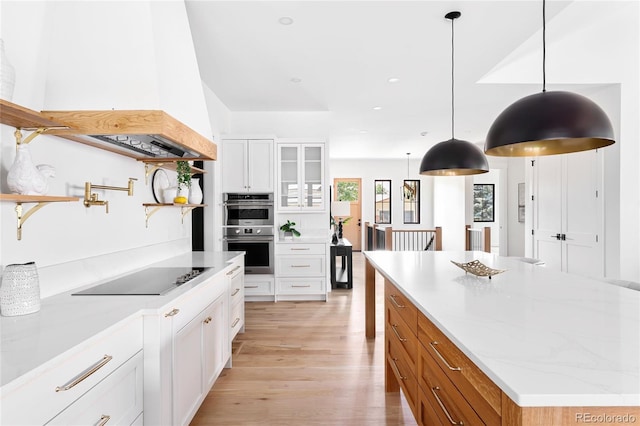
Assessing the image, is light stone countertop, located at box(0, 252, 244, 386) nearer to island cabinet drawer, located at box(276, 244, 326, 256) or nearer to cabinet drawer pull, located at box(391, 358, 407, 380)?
cabinet drawer pull, located at box(391, 358, 407, 380)

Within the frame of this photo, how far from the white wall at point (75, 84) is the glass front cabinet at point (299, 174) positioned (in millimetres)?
2661

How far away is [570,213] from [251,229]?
4297 millimetres

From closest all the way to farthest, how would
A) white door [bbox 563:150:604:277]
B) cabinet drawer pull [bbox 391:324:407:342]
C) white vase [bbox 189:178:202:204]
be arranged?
cabinet drawer pull [bbox 391:324:407:342] < white vase [bbox 189:178:202:204] < white door [bbox 563:150:604:277]

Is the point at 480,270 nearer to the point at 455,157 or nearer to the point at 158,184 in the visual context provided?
the point at 455,157

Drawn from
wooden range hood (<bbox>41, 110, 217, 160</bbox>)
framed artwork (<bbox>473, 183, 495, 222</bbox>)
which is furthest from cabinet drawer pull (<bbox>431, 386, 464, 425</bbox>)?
framed artwork (<bbox>473, 183, 495, 222</bbox>)

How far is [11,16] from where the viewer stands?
1.44 m

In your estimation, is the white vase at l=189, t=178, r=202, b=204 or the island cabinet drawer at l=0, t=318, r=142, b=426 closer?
the island cabinet drawer at l=0, t=318, r=142, b=426

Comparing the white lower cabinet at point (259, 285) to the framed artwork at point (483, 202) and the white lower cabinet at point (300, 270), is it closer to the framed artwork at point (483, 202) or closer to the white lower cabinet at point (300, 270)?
the white lower cabinet at point (300, 270)

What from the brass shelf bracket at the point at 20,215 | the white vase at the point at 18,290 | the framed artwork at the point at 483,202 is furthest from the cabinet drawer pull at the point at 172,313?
the framed artwork at the point at 483,202

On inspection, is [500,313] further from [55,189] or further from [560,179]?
[560,179]

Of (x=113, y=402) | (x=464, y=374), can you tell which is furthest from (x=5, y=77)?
(x=464, y=374)

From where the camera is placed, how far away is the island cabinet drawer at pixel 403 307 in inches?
62.3

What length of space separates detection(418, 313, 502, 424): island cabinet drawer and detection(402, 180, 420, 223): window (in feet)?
29.7

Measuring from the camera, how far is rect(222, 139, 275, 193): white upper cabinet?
180 inches
